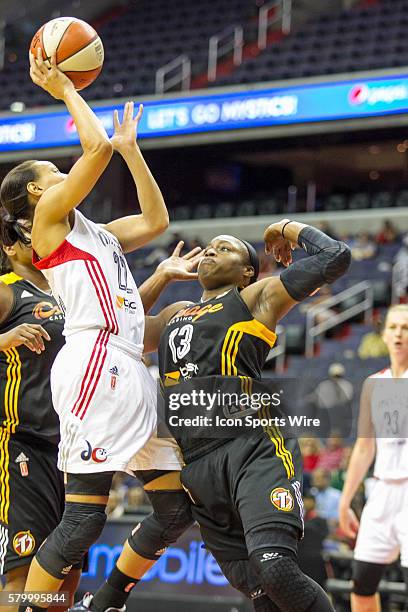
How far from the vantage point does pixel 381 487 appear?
19.2ft

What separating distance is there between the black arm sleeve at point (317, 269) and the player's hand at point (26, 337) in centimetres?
107

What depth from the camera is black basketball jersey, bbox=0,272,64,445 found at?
4.43 metres

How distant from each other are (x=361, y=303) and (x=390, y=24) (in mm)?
6288

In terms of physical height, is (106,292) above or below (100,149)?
below

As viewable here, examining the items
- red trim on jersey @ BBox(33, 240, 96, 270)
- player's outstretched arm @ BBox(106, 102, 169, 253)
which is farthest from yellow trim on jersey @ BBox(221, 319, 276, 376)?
red trim on jersey @ BBox(33, 240, 96, 270)

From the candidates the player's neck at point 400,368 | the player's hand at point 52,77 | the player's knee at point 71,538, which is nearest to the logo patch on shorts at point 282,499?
the player's knee at point 71,538

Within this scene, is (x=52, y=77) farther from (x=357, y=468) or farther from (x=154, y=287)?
(x=357, y=468)

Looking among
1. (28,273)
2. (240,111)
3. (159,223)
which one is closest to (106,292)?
(159,223)

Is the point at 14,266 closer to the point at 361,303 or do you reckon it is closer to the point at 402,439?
the point at 402,439

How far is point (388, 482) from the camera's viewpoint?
230 inches

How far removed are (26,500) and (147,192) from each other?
1470 mm

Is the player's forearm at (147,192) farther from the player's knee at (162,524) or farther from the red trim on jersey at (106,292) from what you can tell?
the player's knee at (162,524)

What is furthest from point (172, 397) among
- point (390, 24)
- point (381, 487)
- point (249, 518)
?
point (390, 24)

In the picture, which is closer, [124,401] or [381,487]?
[124,401]
